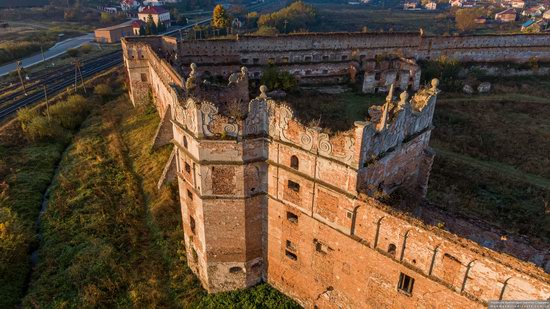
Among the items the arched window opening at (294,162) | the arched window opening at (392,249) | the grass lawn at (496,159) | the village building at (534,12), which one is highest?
the village building at (534,12)

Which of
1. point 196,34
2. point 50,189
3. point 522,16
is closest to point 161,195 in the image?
point 50,189

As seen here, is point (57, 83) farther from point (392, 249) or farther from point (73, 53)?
point (392, 249)

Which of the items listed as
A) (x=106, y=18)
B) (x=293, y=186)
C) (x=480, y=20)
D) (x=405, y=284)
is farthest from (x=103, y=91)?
(x=480, y=20)

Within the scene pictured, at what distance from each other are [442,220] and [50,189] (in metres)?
32.2

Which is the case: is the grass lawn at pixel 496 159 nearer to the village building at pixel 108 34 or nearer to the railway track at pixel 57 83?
the railway track at pixel 57 83

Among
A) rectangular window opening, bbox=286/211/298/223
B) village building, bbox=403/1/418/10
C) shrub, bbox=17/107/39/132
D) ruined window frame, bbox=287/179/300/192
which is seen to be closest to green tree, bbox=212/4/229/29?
shrub, bbox=17/107/39/132

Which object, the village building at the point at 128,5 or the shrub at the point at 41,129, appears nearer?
the shrub at the point at 41,129

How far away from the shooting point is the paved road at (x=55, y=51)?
6925cm

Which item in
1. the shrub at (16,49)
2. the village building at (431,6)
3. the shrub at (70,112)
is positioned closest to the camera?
the shrub at (70,112)

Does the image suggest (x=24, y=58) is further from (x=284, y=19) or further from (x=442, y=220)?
(x=442, y=220)

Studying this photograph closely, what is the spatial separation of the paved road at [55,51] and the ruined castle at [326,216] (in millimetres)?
63439

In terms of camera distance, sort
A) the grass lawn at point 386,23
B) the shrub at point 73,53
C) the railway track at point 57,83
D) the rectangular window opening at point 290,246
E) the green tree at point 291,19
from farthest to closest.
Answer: the grass lawn at point 386,23, the green tree at point 291,19, the shrub at point 73,53, the railway track at point 57,83, the rectangular window opening at point 290,246

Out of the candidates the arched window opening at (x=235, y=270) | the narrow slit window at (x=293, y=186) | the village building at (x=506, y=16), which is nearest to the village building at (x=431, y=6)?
the village building at (x=506, y=16)

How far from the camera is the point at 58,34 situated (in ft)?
323
